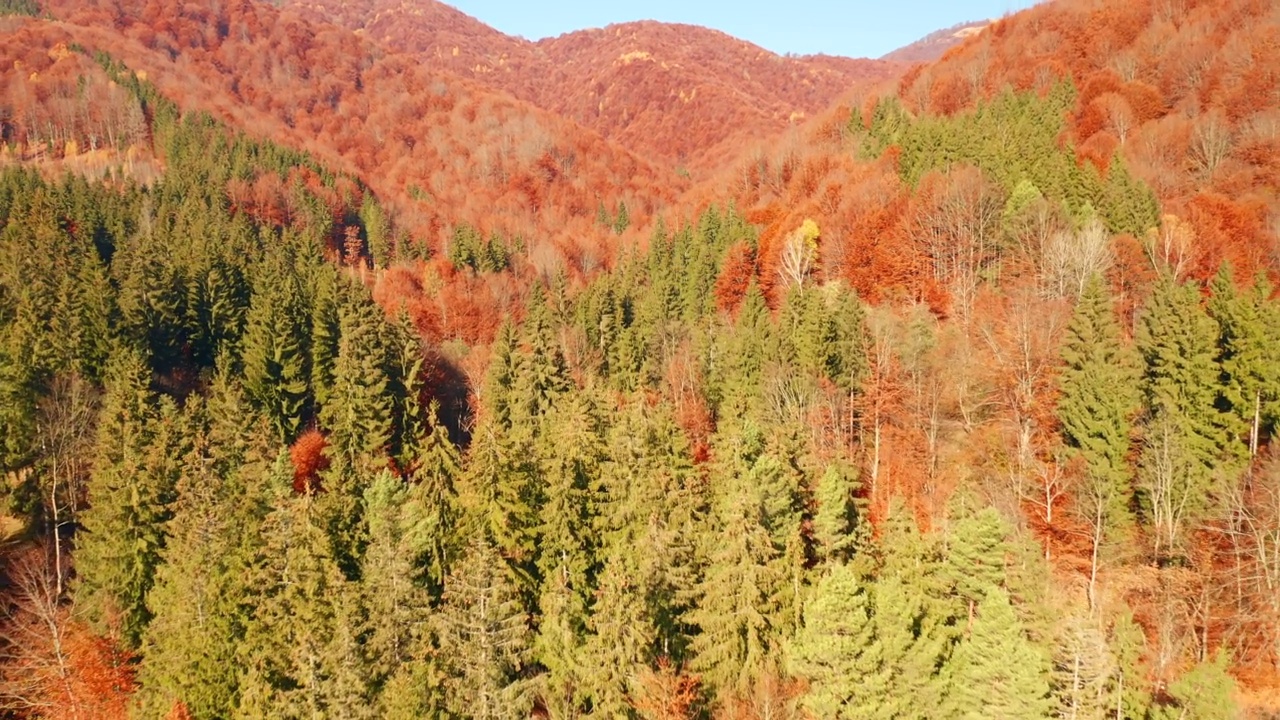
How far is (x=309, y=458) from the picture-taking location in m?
47.8

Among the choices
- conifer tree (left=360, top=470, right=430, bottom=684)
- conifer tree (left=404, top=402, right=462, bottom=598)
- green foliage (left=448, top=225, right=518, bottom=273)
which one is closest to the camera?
conifer tree (left=360, top=470, right=430, bottom=684)

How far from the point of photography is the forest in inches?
914

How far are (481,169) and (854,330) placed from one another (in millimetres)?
119391

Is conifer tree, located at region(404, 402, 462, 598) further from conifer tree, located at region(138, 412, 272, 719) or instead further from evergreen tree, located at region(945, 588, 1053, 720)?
evergreen tree, located at region(945, 588, 1053, 720)

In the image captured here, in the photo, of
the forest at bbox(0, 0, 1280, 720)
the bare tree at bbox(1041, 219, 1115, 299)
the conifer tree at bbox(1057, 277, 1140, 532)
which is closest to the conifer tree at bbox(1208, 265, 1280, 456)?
the forest at bbox(0, 0, 1280, 720)

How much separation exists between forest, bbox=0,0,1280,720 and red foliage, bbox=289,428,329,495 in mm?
522

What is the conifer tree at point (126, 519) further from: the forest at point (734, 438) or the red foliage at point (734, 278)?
the red foliage at point (734, 278)

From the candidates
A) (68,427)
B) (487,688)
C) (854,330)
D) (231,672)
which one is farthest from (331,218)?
(487,688)

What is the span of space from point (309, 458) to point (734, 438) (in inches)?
1162

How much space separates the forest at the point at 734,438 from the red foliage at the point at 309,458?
52 centimetres

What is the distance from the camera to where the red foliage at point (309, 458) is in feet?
152

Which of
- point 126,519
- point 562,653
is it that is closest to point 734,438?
point 562,653

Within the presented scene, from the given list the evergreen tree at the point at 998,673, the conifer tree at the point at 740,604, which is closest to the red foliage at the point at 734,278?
the conifer tree at the point at 740,604

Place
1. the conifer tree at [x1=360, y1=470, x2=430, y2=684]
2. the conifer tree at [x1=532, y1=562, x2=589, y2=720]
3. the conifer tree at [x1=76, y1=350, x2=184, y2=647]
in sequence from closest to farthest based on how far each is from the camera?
the conifer tree at [x1=532, y1=562, x2=589, y2=720], the conifer tree at [x1=360, y1=470, x2=430, y2=684], the conifer tree at [x1=76, y1=350, x2=184, y2=647]
